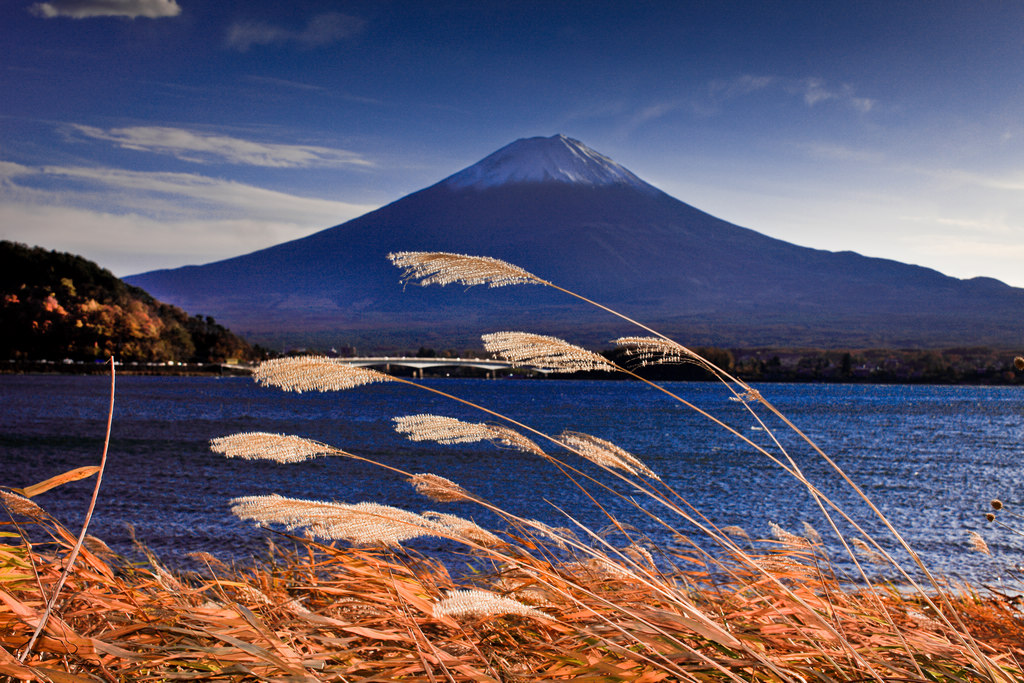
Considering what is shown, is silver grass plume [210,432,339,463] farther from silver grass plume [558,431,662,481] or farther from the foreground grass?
silver grass plume [558,431,662,481]

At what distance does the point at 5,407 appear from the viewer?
49562 mm

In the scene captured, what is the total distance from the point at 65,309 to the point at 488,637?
107361mm

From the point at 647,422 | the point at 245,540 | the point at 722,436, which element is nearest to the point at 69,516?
the point at 245,540

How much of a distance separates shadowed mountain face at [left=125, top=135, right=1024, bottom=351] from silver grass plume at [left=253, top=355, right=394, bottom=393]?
129 metres

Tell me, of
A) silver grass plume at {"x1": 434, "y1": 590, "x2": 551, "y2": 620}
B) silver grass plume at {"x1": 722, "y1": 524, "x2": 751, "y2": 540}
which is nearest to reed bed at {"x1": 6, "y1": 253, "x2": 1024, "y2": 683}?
silver grass plume at {"x1": 434, "y1": 590, "x2": 551, "y2": 620}

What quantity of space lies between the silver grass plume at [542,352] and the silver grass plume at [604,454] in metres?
0.24

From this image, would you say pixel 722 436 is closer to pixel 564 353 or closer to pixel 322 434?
pixel 322 434

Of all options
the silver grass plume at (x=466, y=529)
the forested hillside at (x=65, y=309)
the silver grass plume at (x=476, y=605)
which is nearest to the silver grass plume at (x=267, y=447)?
the silver grass plume at (x=466, y=529)

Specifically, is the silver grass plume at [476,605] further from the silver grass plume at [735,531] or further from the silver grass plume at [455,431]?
the silver grass plume at [735,531]

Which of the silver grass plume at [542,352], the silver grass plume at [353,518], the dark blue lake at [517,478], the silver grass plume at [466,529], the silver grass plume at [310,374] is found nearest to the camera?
the silver grass plume at [353,518]

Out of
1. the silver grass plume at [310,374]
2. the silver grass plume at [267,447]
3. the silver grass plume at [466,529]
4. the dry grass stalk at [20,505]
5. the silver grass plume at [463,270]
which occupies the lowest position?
the silver grass plume at [466,529]

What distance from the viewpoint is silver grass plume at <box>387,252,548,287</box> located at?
6.14ft

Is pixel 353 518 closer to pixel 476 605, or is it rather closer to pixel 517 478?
pixel 476 605

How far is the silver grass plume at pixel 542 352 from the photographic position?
1922mm
